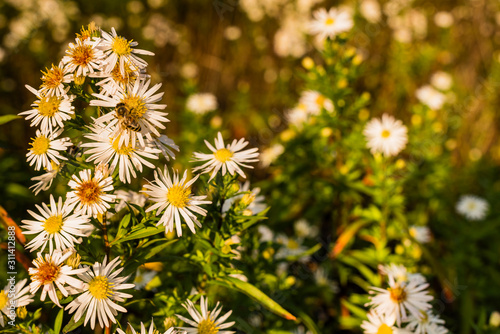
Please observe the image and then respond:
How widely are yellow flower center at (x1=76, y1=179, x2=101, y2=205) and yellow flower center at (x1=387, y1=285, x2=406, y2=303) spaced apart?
2.98ft

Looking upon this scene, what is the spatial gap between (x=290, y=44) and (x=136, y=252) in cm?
309

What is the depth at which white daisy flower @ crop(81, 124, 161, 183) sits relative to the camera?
93cm

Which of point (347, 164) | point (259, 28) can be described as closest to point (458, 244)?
point (347, 164)

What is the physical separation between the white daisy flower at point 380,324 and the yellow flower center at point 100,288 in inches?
29.5

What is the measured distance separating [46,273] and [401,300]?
0.99 m

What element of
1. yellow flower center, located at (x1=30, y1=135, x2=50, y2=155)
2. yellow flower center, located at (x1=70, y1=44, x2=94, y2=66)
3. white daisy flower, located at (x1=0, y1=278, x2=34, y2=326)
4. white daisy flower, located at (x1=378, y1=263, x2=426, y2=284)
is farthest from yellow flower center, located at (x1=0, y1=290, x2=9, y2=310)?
white daisy flower, located at (x1=378, y1=263, x2=426, y2=284)

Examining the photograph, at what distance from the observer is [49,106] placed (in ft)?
3.07

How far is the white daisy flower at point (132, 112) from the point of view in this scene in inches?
35.4

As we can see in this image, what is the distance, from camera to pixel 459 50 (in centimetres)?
406

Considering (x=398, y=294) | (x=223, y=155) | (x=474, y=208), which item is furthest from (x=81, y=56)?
(x=474, y=208)

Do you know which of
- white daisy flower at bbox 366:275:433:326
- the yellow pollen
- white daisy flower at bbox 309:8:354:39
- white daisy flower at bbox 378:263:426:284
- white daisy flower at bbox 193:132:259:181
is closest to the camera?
white daisy flower at bbox 193:132:259:181

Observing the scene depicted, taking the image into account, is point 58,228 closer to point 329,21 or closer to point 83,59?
point 83,59

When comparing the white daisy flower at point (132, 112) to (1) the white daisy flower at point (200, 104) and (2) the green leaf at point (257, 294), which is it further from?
(1) the white daisy flower at point (200, 104)

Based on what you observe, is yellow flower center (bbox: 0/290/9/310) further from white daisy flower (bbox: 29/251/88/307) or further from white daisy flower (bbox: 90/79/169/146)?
white daisy flower (bbox: 90/79/169/146)
